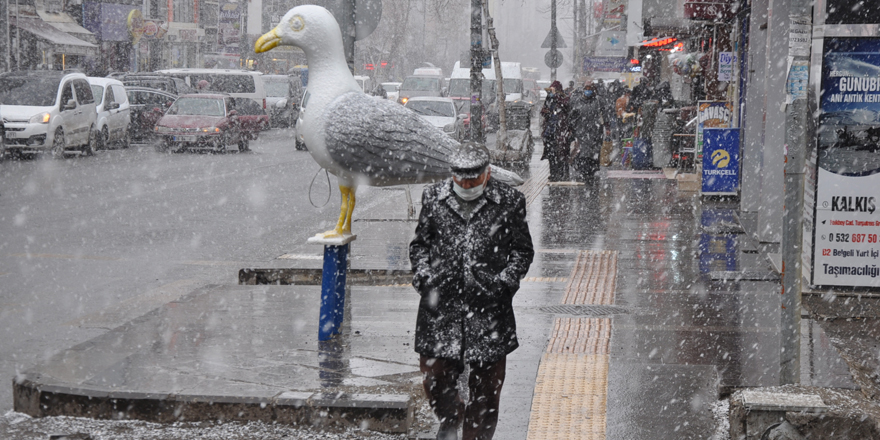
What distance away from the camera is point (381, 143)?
6250 mm

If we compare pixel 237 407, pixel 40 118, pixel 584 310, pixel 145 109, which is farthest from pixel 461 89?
pixel 237 407

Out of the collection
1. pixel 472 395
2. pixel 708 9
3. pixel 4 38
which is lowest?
pixel 472 395

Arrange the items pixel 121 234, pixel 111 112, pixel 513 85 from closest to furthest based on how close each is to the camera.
Answer: pixel 121 234, pixel 111 112, pixel 513 85

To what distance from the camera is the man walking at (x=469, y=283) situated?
15.3 ft

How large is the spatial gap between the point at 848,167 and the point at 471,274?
4.71 meters

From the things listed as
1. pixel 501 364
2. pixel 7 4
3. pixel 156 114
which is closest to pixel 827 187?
pixel 501 364

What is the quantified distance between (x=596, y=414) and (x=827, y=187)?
12.9 feet

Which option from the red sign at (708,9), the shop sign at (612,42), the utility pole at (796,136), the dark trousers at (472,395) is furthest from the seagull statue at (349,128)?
the shop sign at (612,42)

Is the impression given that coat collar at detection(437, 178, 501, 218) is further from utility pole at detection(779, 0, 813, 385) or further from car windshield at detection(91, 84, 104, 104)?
car windshield at detection(91, 84, 104, 104)

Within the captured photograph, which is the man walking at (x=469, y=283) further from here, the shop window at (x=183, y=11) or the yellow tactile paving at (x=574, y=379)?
the shop window at (x=183, y=11)

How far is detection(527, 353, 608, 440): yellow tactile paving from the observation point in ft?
16.8

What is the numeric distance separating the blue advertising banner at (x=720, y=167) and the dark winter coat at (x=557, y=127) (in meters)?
3.89

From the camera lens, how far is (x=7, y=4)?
117 feet

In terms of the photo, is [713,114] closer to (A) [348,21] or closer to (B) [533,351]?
(A) [348,21]
